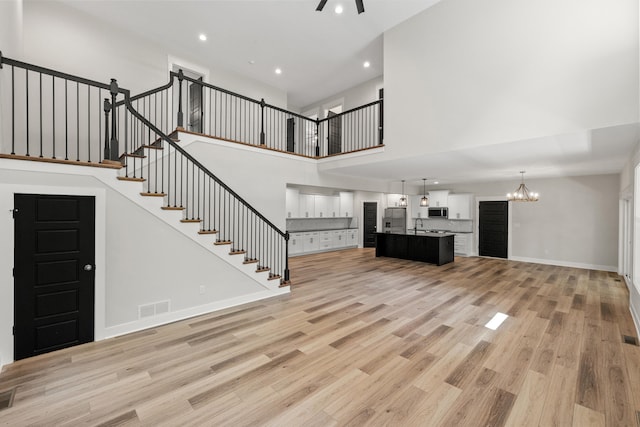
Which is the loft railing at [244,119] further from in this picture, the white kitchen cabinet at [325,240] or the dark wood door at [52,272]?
the white kitchen cabinet at [325,240]

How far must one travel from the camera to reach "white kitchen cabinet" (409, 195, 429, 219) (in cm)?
1071

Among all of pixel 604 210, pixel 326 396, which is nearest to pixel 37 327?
pixel 326 396

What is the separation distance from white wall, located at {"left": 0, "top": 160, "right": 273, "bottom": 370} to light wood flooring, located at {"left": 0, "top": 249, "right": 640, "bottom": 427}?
27 centimetres

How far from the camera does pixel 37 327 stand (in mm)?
2949

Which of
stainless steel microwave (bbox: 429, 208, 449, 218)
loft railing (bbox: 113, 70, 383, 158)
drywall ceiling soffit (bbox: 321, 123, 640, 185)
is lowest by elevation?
stainless steel microwave (bbox: 429, 208, 449, 218)

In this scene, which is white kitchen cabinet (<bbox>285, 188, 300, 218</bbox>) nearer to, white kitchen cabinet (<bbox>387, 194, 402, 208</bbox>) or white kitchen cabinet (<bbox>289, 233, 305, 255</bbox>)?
white kitchen cabinet (<bbox>289, 233, 305, 255</bbox>)

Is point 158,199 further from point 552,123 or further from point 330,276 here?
point 552,123

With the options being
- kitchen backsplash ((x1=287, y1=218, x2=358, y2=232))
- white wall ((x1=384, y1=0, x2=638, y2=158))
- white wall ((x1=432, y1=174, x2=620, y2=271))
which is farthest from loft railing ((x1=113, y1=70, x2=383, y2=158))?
white wall ((x1=432, y1=174, x2=620, y2=271))

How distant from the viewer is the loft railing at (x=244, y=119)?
19.4 feet

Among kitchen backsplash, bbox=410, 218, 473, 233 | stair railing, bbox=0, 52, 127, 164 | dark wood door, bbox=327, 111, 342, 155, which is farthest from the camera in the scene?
kitchen backsplash, bbox=410, 218, 473, 233

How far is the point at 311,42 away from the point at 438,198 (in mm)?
7042

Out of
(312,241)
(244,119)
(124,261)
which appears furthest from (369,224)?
(124,261)

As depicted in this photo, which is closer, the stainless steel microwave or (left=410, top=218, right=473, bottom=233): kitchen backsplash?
(left=410, top=218, right=473, bottom=233): kitchen backsplash

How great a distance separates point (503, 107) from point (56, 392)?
6010 mm
